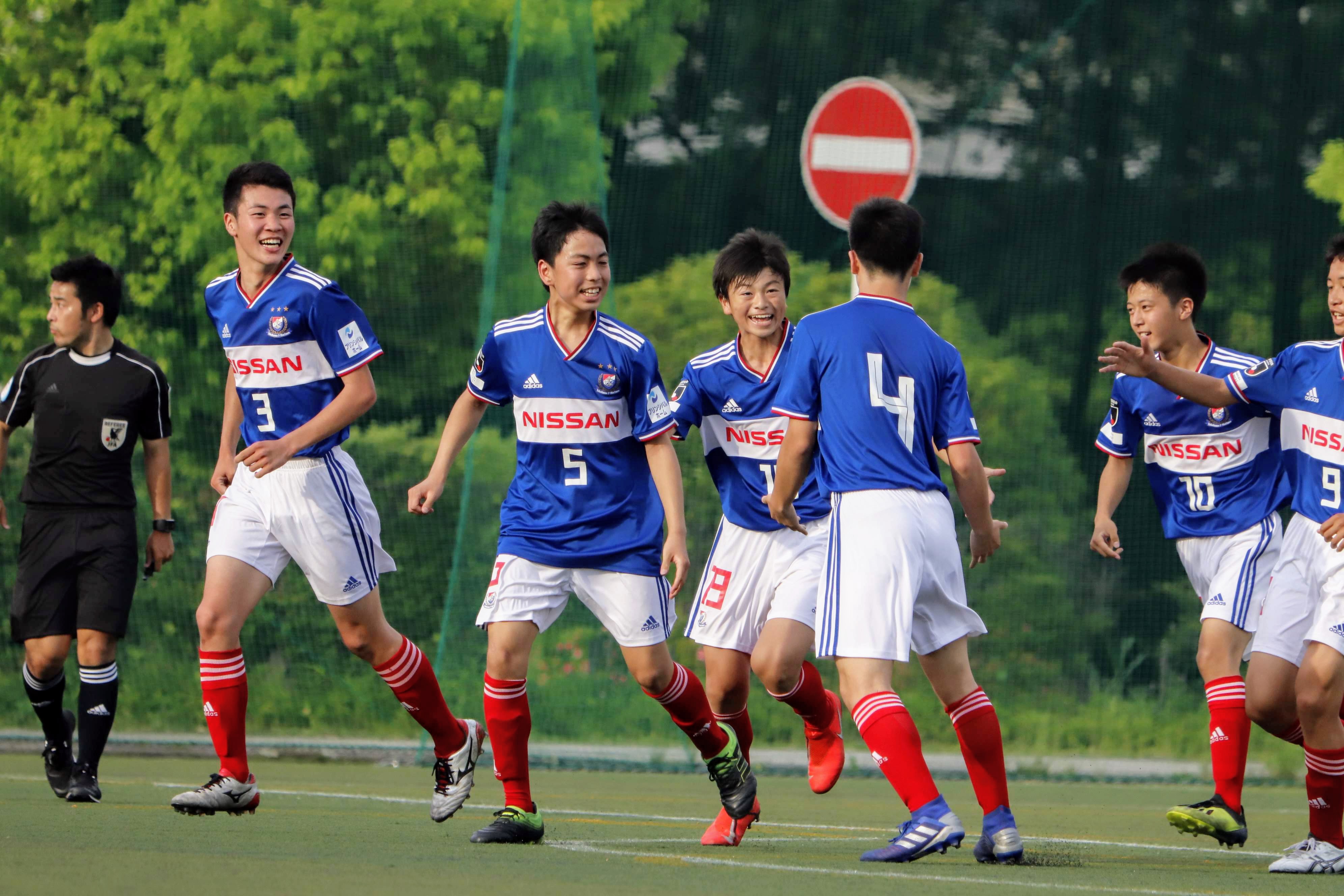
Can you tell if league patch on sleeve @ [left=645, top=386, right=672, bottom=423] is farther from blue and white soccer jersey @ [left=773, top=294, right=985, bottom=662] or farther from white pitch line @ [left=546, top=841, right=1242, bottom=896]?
white pitch line @ [left=546, top=841, right=1242, bottom=896]

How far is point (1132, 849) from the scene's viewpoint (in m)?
6.74

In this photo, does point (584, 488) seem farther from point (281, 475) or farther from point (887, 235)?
point (887, 235)

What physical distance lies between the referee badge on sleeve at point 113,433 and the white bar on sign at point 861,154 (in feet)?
16.1

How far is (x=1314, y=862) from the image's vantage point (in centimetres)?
591

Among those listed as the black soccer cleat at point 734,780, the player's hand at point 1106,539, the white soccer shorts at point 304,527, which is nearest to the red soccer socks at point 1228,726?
the player's hand at point 1106,539

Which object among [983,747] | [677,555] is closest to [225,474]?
[677,555]

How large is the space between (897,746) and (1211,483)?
238 centimetres

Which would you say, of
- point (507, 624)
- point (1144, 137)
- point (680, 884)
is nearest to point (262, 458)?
point (507, 624)

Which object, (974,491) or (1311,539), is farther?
(1311,539)

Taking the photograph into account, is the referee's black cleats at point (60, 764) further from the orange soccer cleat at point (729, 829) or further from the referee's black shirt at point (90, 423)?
the orange soccer cleat at point (729, 829)

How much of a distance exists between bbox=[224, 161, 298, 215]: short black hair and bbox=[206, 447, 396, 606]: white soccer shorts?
98 centimetres

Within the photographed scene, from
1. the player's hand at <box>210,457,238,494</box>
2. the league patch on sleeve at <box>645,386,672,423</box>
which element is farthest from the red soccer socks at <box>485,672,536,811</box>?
the player's hand at <box>210,457,238,494</box>

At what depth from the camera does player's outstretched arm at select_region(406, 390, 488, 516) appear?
6.32m

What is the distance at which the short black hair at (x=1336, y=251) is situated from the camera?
612cm
